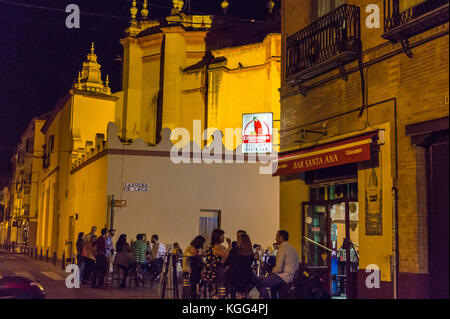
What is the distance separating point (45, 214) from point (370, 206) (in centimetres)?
3905

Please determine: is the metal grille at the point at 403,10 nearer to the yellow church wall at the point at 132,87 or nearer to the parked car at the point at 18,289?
the parked car at the point at 18,289

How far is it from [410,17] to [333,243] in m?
5.41

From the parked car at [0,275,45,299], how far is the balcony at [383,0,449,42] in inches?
311

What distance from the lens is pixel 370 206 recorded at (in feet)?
40.7

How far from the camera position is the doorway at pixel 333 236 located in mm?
13477

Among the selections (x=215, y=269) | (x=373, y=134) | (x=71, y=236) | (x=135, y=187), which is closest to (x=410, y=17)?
(x=373, y=134)

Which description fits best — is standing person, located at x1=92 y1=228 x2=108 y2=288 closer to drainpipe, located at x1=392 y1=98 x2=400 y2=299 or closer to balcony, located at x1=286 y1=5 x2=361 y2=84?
balcony, located at x1=286 y1=5 x2=361 y2=84

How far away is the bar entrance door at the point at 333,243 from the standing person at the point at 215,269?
202 centimetres

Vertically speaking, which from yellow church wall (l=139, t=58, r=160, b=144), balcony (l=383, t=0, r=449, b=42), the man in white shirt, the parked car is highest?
yellow church wall (l=139, t=58, r=160, b=144)

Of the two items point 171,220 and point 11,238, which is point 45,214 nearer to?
point 171,220

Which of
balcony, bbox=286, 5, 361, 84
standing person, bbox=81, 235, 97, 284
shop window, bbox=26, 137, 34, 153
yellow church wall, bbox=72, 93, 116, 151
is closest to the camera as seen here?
balcony, bbox=286, 5, 361, 84

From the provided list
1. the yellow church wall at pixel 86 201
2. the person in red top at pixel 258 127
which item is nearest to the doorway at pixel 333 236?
the yellow church wall at pixel 86 201

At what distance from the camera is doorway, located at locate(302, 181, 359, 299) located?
44.2ft

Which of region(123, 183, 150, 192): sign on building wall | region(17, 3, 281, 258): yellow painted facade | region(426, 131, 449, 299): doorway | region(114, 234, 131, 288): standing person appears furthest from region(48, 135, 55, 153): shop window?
region(426, 131, 449, 299): doorway
